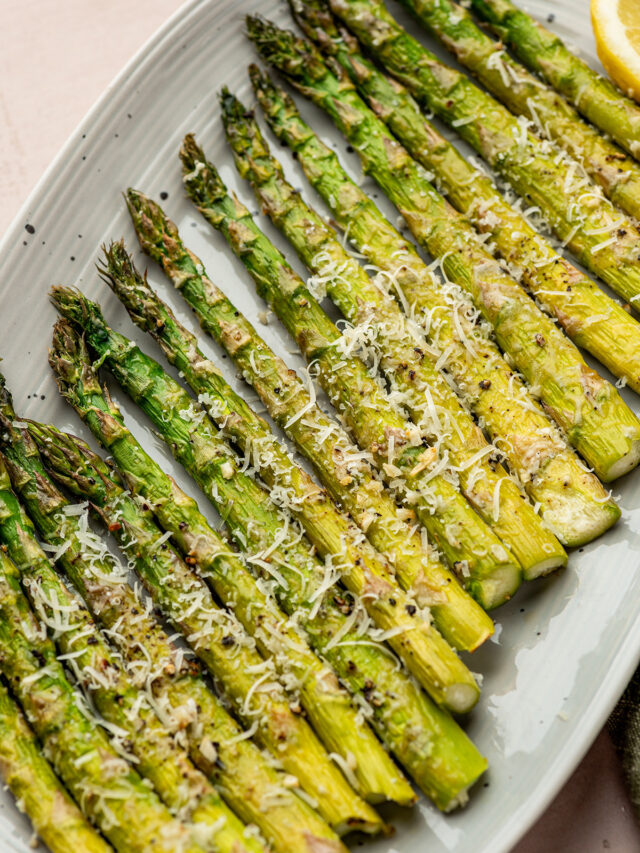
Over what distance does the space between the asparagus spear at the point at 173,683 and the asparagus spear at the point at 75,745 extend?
23 centimetres

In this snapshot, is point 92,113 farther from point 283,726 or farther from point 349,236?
point 283,726

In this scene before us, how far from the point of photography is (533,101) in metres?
4.79

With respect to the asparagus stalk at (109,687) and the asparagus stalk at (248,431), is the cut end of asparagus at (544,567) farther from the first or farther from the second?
the asparagus stalk at (109,687)

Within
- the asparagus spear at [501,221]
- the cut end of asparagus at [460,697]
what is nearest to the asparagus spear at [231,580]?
the cut end of asparagus at [460,697]

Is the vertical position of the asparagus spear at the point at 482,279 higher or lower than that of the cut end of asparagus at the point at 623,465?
higher

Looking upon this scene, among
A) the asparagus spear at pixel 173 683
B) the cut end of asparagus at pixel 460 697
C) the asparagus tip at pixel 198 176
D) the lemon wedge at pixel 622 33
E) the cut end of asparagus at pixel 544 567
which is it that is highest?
the asparagus tip at pixel 198 176

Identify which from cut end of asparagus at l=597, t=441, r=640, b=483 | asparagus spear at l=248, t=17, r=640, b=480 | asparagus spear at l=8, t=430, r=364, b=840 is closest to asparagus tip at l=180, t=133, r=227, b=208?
asparagus spear at l=248, t=17, r=640, b=480

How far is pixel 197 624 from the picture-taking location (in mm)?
3775

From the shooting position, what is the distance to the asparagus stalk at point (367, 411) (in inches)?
151

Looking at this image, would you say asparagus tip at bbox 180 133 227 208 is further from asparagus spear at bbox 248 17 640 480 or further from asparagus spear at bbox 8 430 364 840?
asparagus spear at bbox 8 430 364 840

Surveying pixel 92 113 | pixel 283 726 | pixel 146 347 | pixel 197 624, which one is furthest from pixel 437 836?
pixel 92 113

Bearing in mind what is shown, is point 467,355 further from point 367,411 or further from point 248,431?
point 248,431

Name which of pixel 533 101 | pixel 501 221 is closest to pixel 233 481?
pixel 501 221

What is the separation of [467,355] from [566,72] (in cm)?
185
